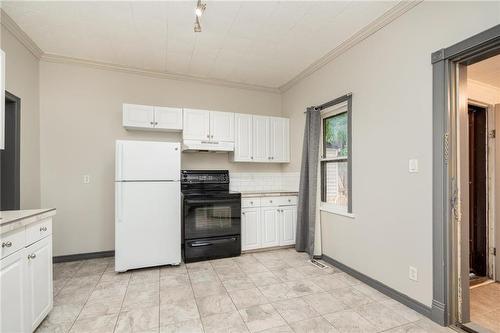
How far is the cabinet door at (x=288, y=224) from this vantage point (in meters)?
3.95

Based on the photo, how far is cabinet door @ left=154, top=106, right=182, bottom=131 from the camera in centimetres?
361

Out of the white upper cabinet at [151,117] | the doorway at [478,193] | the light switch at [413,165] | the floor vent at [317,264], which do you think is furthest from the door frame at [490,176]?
the white upper cabinet at [151,117]

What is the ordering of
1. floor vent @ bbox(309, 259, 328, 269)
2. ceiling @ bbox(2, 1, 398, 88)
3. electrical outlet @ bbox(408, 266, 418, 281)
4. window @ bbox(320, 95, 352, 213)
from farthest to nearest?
floor vent @ bbox(309, 259, 328, 269) < window @ bbox(320, 95, 352, 213) < ceiling @ bbox(2, 1, 398, 88) < electrical outlet @ bbox(408, 266, 418, 281)

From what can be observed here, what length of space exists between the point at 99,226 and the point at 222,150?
2.07 meters

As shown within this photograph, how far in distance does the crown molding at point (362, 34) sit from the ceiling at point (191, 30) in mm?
47

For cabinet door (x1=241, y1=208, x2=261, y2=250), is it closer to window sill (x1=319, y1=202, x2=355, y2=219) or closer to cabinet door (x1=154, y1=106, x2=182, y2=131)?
window sill (x1=319, y1=202, x2=355, y2=219)

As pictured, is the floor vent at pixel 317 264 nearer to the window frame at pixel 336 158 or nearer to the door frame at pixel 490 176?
the window frame at pixel 336 158

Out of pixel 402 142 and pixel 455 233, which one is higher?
pixel 402 142

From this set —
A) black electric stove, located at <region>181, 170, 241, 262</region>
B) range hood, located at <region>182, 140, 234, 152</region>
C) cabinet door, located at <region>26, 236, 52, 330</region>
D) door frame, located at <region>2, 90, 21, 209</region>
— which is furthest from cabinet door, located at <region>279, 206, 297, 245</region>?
door frame, located at <region>2, 90, 21, 209</region>

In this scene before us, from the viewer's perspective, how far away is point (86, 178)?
3.53 metres

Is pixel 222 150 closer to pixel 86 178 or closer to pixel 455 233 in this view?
pixel 86 178

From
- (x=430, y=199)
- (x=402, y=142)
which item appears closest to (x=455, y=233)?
(x=430, y=199)

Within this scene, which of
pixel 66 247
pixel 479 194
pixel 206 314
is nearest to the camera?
pixel 206 314

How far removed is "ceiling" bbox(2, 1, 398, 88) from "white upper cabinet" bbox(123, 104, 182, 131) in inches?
25.2
